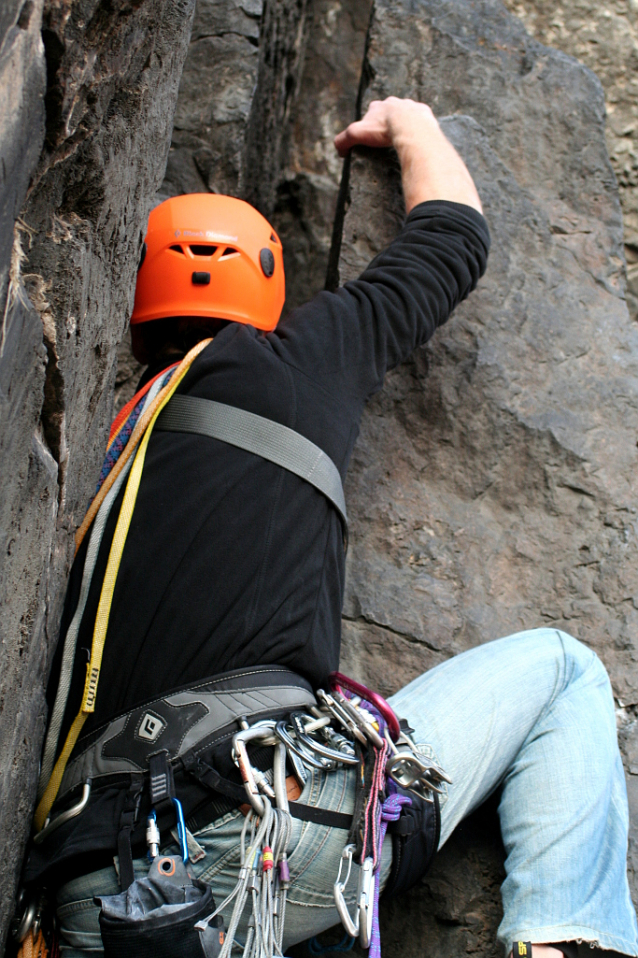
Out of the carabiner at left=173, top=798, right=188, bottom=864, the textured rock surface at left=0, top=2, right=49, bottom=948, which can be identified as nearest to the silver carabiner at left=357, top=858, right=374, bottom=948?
the carabiner at left=173, top=798, right=188, bottom=864

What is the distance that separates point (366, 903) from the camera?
1.49 m

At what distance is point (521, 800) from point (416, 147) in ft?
6.04

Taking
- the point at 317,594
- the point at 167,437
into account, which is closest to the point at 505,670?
the point at 317,594

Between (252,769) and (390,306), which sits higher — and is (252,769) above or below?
below

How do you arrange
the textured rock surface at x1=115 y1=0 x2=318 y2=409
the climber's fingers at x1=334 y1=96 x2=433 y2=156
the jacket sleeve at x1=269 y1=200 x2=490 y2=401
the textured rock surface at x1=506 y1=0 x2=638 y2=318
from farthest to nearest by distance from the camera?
1. the textured rock surface at x1=506 y1=0 x2=638 y2=318
2. the textured rock surface at x1=115 y1=0 x2=318 y2=409
3. the climber's fingers at x1=334 y1=96 x2=433 y2=156
4. the jacket sleeve at x1=269 y1=200 x2=490 y2=401

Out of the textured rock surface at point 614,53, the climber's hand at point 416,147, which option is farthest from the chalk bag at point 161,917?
→ the textured rock surface at point 614,53

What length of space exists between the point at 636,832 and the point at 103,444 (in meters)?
1.58

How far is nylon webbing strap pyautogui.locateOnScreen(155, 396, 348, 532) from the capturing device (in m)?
1.83

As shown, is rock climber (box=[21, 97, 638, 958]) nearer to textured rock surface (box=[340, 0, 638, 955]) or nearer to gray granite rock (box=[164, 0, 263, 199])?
textured rock surface (box=[340, 0, 638, 955])

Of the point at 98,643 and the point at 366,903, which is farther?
the point at 98,643

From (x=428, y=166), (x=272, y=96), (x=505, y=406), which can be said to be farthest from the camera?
(x=272, y=96)

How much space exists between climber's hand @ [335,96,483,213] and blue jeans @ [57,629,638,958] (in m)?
1.25

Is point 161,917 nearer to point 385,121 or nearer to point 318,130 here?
point 385,121

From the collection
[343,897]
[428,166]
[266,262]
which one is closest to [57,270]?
[266,262]
